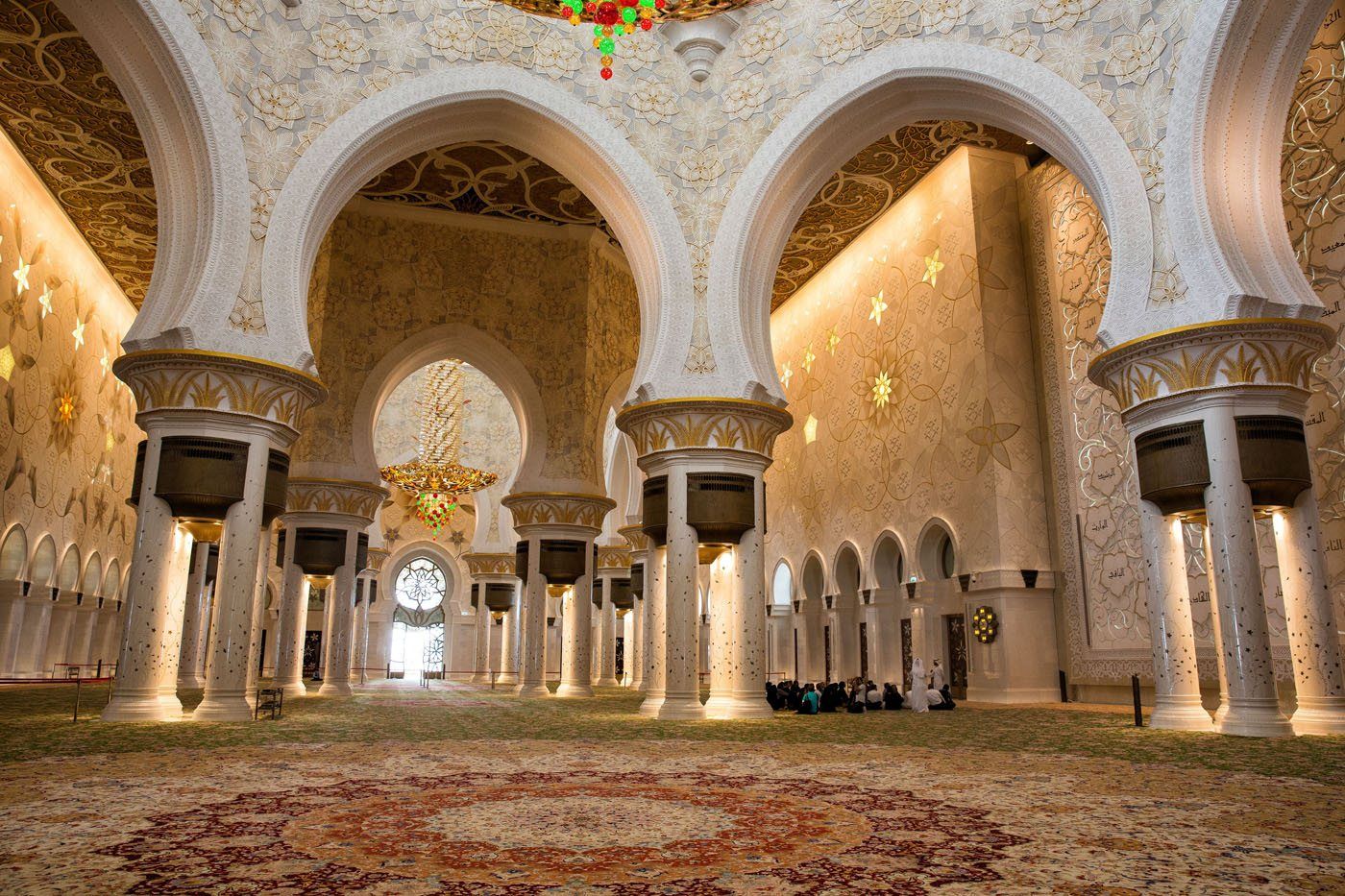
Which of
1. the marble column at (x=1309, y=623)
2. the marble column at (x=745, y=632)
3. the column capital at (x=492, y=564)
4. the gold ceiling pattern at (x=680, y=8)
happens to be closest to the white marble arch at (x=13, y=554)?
the column capital at (x=492, y=564)

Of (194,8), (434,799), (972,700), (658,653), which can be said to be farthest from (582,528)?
(434,799)

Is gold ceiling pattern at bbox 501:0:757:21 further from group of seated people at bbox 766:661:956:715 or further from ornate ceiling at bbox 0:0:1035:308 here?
group of seated people at bbox 766:661:956:715

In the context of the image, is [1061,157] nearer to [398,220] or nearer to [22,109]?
[398,220]

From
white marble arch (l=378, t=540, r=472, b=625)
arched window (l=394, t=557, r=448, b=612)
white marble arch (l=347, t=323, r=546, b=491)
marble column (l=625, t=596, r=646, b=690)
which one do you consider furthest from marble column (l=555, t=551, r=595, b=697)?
arched window (l=394, t=557, r=448, b=612)

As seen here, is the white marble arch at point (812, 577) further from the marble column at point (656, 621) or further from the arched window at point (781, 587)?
the marble column at point (656, 621)

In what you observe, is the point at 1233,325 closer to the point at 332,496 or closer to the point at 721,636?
the point at 721,636

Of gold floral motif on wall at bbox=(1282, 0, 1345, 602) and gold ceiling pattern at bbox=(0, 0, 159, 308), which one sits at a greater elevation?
gold ceiling pattern at bbox=(0, 0, 159, 308)

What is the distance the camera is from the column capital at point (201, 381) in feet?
24.1

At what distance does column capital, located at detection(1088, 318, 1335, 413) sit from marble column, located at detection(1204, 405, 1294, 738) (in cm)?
27

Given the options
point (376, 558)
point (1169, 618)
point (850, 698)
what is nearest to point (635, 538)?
point (850, 698)

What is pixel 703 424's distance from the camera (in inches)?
337

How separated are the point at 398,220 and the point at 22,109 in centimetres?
476

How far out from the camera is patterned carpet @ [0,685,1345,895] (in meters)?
2.24

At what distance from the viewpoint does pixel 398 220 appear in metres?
14.0
